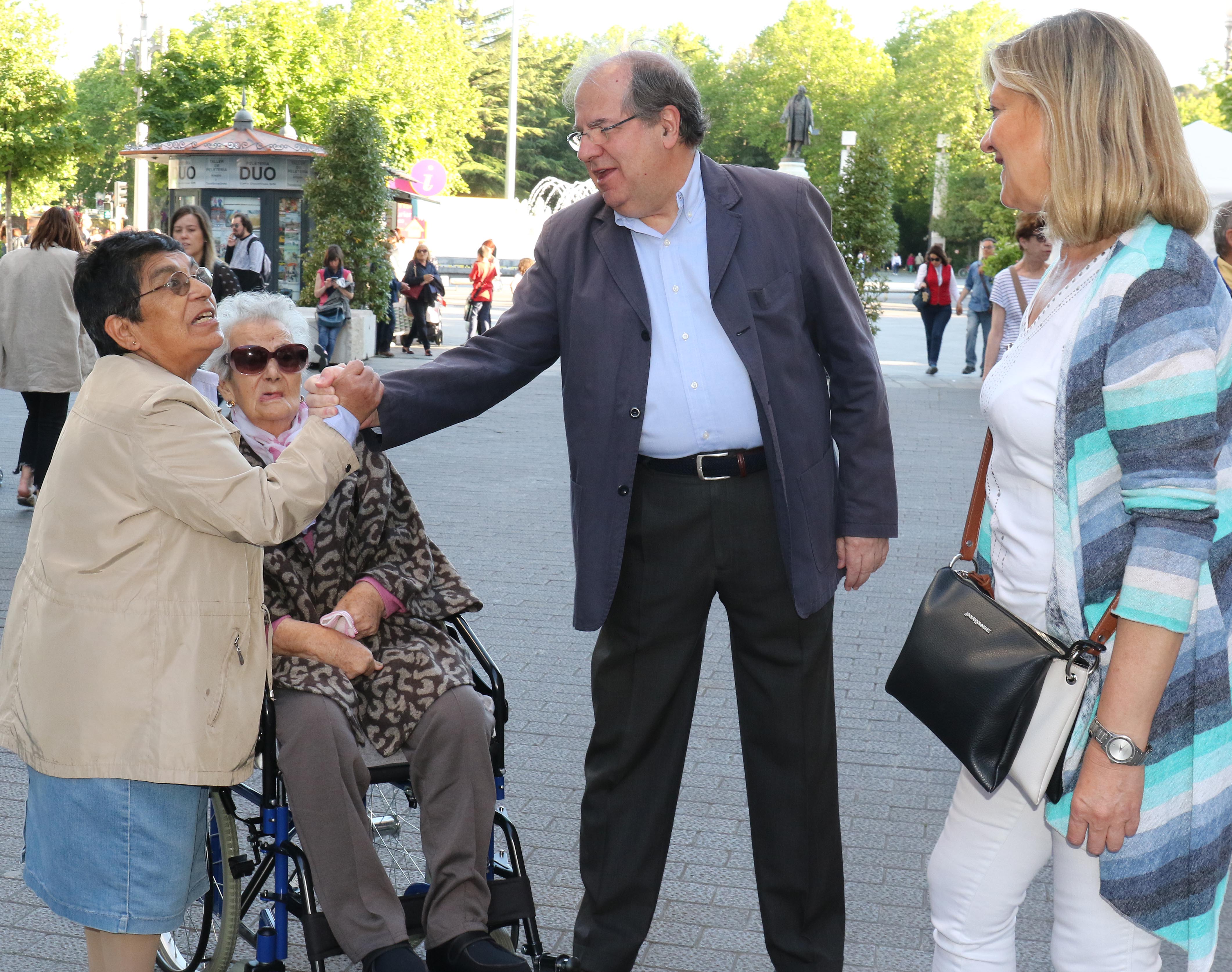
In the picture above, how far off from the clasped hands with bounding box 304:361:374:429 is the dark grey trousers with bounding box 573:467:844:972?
66cm

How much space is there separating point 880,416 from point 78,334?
21.9 ft

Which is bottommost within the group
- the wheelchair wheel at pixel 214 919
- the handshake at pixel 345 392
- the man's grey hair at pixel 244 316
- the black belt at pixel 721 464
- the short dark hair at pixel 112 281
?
the wheelchair wheel at pixel 214 919

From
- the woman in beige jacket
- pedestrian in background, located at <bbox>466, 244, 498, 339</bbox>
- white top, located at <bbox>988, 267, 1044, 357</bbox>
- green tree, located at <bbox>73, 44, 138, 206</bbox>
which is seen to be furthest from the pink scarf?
green tree, located at <bbox>73, 44, 138, 206</bbox>

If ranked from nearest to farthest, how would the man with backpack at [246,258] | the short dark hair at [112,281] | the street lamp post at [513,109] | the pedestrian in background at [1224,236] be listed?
the short dark hair at [112,281] → the pedestrian in background at [1224,236] → the man with backpack at [246,258] → the street lamp post at [513,109]

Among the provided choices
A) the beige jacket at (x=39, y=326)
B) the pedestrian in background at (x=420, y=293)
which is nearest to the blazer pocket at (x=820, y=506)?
the beige jacket at (x=39, y=326)

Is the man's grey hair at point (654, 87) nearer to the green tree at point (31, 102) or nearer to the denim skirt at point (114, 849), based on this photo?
the denim skirt at point (114, 849)

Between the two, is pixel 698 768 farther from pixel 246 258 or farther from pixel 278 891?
pixel 246 258

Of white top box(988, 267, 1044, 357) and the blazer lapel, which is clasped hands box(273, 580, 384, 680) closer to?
the blazer lapel

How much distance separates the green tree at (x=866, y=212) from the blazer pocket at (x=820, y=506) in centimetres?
1547

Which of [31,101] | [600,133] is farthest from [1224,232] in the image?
[31,101]

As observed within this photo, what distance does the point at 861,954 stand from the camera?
3.34 meters

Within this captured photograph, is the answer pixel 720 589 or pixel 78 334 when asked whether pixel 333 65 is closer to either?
pixel 78 334

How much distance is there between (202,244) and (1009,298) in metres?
5.76

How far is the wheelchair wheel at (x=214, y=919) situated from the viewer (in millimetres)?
2943
